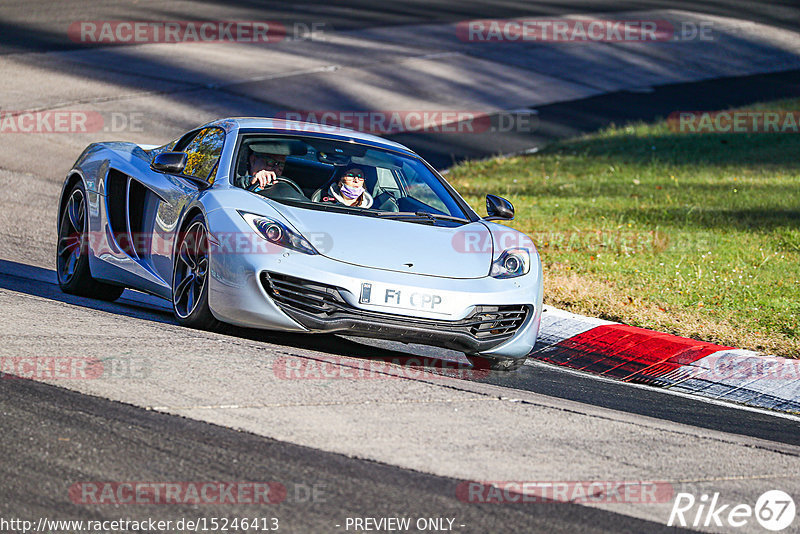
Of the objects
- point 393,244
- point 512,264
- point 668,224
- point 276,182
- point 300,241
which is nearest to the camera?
point 300,241

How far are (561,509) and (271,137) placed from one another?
4.06 meters

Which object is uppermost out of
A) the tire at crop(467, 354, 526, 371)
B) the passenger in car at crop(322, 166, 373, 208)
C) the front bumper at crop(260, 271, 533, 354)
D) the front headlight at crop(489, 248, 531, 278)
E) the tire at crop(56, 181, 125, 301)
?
the passenger in car at crop(322, 166, 373, 208)

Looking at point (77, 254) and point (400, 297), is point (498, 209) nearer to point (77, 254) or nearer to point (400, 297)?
point (400, 297)

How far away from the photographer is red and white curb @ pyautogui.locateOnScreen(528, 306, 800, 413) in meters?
7.33

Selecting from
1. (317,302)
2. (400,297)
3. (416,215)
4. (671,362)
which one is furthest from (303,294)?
(671,362)

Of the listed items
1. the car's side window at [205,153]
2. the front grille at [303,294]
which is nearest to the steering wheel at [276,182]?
the car's side window at [205,153]

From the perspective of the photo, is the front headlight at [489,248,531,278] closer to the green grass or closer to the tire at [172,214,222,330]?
the tire at [172,214,222,330]

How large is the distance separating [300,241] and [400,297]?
64 cm

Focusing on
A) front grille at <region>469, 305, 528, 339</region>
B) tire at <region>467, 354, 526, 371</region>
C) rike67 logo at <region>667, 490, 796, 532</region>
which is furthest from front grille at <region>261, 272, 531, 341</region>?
rike67 logo at <region>667, 490, 796, 532</region>

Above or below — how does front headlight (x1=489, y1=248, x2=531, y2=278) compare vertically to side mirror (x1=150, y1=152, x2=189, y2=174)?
below

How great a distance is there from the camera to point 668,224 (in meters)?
12.1

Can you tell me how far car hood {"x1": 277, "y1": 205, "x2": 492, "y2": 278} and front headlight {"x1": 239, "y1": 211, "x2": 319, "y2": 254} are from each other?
0.06 meters

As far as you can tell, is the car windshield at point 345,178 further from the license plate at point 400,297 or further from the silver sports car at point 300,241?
the license plate at point 400,297

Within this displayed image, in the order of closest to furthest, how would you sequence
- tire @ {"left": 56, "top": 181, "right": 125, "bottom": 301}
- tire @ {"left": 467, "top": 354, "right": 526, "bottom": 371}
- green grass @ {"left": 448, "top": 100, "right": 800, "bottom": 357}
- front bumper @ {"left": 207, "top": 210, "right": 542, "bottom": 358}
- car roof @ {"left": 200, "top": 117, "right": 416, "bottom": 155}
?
front bumper @ {"left": 207, "top": 210, "right": 542, "bottom": 358} < tire @ {"left": 467, "top": 354, "right": 526, "bottom": 371} < car roof @ {"left": 200, "top": 117, "right": 416, "bottom": 155} < tire @ {"left": 56, "top": 181, "right": 125, "bottom": 301} < green grass @ {"left": 448, "top": 100, "right": 800, "bottom": 357}
